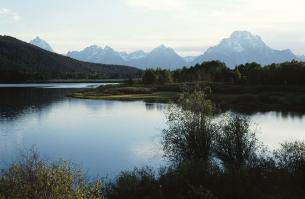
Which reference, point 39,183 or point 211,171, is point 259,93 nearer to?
point 211,171

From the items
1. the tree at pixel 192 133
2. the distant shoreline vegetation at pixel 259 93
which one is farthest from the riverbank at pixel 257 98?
the tree at pixel 192 133

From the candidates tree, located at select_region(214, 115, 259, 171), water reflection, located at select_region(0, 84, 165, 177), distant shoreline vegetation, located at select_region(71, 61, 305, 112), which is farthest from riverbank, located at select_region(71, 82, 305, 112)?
tree, located at select_region(214, 115, 259, 171)

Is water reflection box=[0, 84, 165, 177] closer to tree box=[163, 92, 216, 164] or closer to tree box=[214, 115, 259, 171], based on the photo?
tree box=[163, 92, 216, 164]

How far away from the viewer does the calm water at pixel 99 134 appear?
185ft

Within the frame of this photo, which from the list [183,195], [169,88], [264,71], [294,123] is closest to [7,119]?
[294,123]

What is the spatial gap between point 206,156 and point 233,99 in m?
89.3

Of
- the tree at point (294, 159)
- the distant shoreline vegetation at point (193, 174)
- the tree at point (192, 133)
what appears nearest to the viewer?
the distant shoreline vegetation at point (193, 174)

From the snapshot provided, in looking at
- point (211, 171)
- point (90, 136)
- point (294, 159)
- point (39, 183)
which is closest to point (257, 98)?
point (90, 136)

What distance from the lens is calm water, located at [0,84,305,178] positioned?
56.3 meters

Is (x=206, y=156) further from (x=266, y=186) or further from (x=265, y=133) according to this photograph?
(x=265, y=133)

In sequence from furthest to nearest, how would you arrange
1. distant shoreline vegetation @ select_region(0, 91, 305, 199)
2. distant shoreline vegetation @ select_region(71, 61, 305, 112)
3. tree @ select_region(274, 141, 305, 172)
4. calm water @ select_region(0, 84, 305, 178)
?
1. distant shoreline vegetation @ select_region(71, 61, 305, 112)
2. calm water @ select_region(0, 84, 305, 178)
3. tree @ select_region(274, 141, 305, 172)
4. distant shoreline vegetation @ select_region(0, 91, 305, 199)

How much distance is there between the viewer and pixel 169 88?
19862cm

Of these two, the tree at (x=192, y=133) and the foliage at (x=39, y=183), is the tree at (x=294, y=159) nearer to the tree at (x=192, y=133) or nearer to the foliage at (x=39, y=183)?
the tree at (x=192, y=133)

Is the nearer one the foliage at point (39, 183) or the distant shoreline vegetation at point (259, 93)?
the foliage at point (39, 183)
